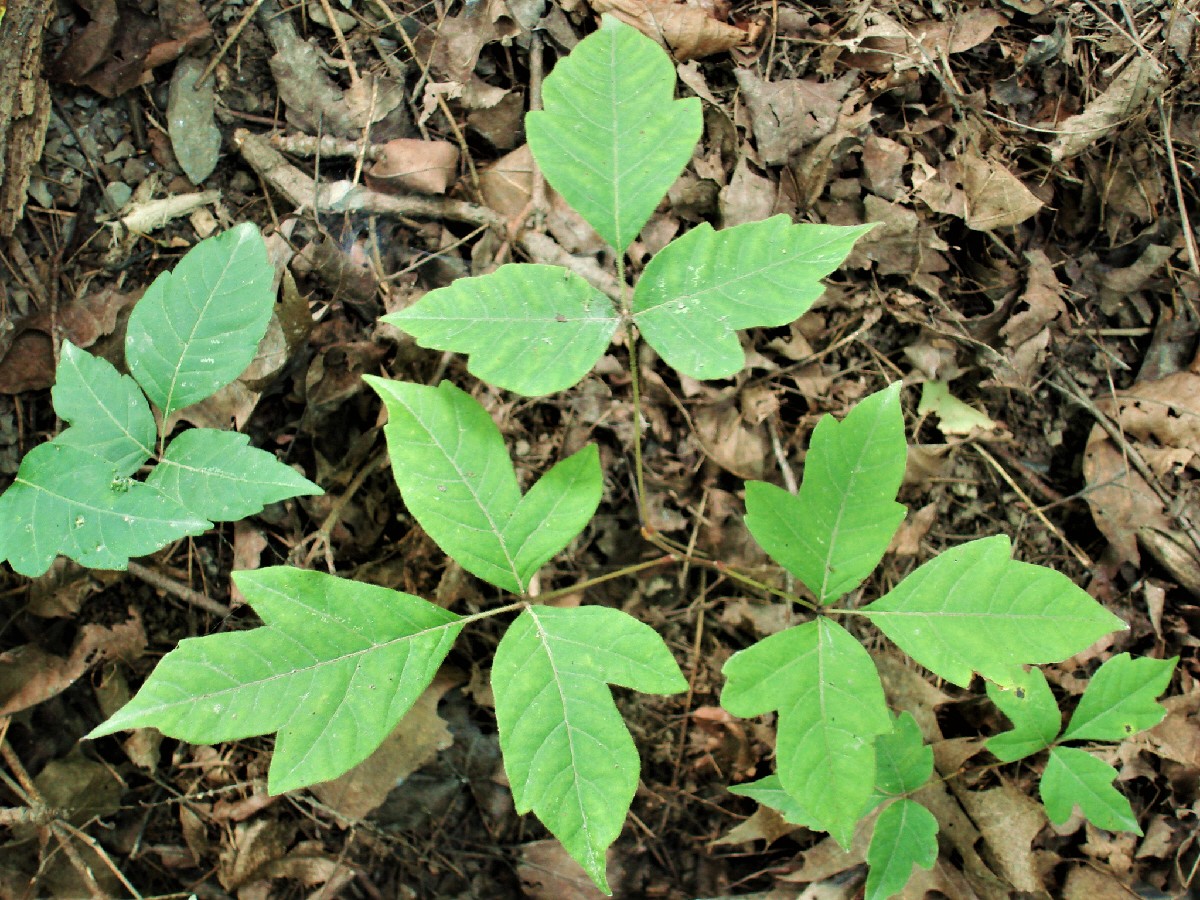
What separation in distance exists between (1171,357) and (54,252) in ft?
10.0

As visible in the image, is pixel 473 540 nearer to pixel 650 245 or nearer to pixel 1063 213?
pixel 650 245

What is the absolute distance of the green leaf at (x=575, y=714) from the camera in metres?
1.49

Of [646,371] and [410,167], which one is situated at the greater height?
[410,167]

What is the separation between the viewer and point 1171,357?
2.39 metres

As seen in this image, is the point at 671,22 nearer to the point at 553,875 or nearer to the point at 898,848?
the point at 898,848

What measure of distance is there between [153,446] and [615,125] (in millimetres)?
1173

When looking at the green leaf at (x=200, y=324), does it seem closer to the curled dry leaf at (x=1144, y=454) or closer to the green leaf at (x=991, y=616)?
the green leaf at (x=991, y=616)

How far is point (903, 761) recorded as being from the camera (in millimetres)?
1904

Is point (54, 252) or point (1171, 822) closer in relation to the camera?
point (54, 252)

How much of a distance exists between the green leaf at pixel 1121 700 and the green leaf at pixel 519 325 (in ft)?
4.69

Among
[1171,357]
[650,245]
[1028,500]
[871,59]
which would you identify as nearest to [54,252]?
[650,245]

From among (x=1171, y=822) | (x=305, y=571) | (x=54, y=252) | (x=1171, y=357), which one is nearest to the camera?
(x=305, y=571)

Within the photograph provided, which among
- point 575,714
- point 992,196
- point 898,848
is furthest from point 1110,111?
point 575,714

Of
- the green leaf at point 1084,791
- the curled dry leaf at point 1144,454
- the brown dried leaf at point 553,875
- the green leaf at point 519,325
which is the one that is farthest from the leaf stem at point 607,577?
the curled dry leaf at point 1144,454
